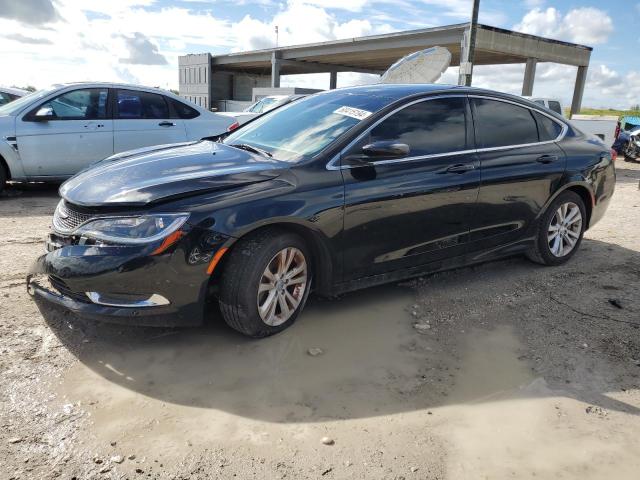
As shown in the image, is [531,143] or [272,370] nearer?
[272,370]

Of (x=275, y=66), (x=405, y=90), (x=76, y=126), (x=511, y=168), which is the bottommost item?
(x=76, y=126)

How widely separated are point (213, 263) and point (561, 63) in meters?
30.1

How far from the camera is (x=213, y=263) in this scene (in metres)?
3.21

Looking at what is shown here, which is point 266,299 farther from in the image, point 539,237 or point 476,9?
point 476,9

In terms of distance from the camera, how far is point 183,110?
8547mm

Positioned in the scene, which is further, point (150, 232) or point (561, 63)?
point (561, 63)

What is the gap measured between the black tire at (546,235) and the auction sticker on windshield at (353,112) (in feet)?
7.13

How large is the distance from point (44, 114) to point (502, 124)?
20.1 feet

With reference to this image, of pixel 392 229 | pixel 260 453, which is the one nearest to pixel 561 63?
pixel 392 229

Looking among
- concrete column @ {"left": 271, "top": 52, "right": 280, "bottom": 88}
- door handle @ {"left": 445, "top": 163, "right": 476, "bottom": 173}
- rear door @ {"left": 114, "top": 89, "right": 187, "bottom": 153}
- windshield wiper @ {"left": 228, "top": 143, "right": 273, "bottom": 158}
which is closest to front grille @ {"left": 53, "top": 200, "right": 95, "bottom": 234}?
windshield wiper @ {"left": 228, "top": 143, "right": 273, "bottom": 158}

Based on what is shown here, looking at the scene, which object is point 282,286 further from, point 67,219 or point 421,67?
point 421,67

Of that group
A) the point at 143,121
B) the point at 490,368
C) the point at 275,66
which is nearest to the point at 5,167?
the point at 143,121

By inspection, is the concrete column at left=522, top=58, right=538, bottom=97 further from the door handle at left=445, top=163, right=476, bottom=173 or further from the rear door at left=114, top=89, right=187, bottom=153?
the door handle at left=445, top=163, right=476, bottom=173

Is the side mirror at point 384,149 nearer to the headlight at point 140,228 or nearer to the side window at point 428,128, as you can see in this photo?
the side window at point 428,128
